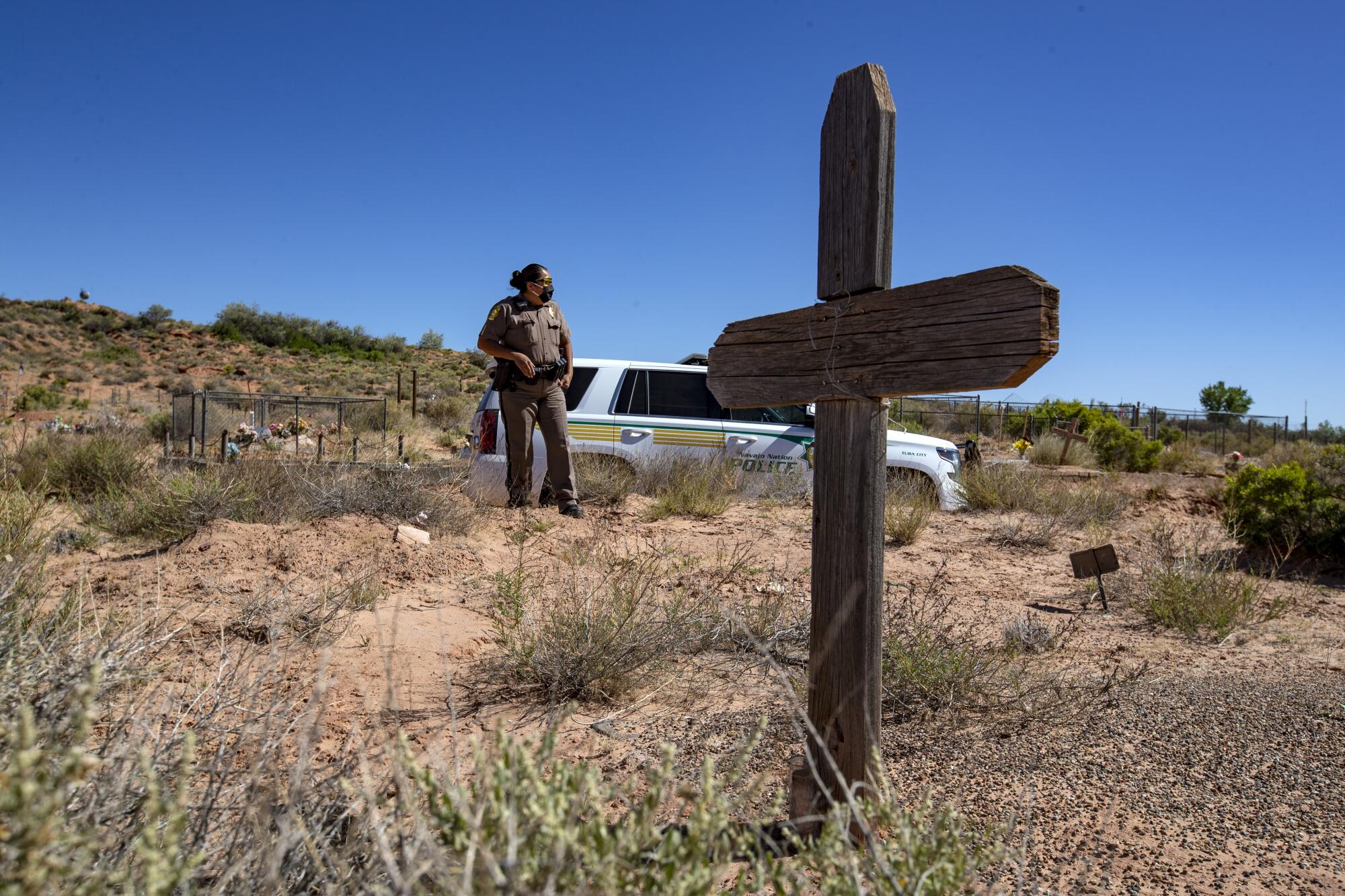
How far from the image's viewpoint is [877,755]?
164cm

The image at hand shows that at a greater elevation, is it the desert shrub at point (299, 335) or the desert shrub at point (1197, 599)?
the desert shrub at point (299, 335)

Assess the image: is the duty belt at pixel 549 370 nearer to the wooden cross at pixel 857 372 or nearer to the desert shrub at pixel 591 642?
the desert shrub at pixel 591 642

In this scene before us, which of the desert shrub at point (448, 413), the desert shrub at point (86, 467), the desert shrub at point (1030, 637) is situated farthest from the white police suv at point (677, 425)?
the desert shrub at point (448, 413)

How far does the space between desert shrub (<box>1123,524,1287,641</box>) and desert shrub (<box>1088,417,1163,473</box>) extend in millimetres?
13443

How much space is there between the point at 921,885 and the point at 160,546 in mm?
5389

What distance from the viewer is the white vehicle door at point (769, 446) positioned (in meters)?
Result: 8.70

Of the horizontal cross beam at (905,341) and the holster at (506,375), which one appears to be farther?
the holster at (506,375)

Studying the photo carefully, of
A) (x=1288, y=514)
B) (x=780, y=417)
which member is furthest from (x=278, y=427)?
(x=1288, y=514)

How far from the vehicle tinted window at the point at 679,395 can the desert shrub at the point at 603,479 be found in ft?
2.26

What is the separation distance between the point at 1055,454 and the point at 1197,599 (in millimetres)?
12848

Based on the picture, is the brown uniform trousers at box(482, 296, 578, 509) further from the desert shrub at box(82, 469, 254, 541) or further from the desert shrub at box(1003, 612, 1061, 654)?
the desert shrub at box(1003, 612, 1061, 654)

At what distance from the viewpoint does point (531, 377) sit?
6926 mm

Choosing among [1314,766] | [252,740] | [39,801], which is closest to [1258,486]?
[1314,766]

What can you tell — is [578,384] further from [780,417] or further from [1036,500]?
[1036,500]
